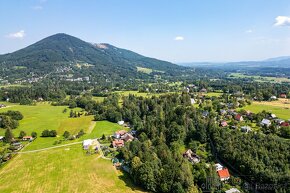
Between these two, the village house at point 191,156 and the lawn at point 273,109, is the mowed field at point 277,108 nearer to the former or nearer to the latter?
the lawn at point 273,109

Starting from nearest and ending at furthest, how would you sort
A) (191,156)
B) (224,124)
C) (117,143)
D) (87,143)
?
(191,156) < (117,143) < (87,143) < (224,124)

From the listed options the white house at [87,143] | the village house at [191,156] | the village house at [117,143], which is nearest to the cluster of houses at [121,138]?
the village house at [117,143]

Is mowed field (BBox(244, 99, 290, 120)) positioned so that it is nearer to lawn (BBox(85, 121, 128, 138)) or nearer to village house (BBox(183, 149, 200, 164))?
village house (BBox(183, 149, 200, 164))

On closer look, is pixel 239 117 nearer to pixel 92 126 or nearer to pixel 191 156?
pixel 191 156

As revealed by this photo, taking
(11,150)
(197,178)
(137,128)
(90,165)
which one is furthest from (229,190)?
(11,150)

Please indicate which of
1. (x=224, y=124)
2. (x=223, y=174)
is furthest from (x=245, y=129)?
(x=223, y=174)

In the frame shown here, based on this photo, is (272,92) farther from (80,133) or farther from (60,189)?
(60,189)
